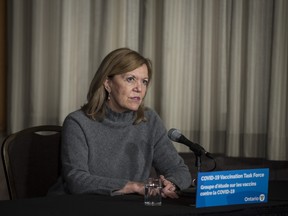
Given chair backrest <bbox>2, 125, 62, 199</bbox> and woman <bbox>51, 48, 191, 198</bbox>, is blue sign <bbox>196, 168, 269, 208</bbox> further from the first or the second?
chair backrest <bbox>2, 125, 62, 199</bbox>

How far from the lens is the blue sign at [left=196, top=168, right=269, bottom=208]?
6.61 feet

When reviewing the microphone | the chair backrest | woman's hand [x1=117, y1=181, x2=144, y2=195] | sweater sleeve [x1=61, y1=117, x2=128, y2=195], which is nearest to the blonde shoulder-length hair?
sweater sleeve [x1=61, y1=117, x2=128, y2=195]

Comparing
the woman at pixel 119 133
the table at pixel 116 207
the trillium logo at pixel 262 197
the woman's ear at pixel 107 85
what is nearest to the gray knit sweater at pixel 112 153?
the woman at pixel 119 133

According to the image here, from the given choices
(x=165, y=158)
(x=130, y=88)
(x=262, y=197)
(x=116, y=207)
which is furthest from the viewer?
→ (x=165, y=158)

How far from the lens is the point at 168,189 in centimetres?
244

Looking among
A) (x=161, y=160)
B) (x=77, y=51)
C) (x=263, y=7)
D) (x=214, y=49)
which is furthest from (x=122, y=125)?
(x=263, y=7)

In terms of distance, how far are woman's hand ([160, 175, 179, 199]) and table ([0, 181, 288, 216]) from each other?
81mm

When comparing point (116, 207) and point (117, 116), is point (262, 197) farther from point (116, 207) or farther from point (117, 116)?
point (117, 116)

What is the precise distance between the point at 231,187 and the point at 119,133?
955mm

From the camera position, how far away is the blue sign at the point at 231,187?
2.02m

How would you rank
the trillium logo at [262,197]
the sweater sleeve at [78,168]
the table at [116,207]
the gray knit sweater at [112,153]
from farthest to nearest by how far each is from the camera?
the gray knit sweater at [112,153] → the sweater sleeve at [78,168] → the trillium logo at [262,197] → the table at [116,207]

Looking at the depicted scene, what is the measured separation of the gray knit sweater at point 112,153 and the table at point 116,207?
1.11 ft

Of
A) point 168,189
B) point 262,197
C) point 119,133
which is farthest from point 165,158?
point 262,197

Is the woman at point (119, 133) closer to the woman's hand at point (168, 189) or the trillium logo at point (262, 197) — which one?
the woman's hand at point (168, 189)
